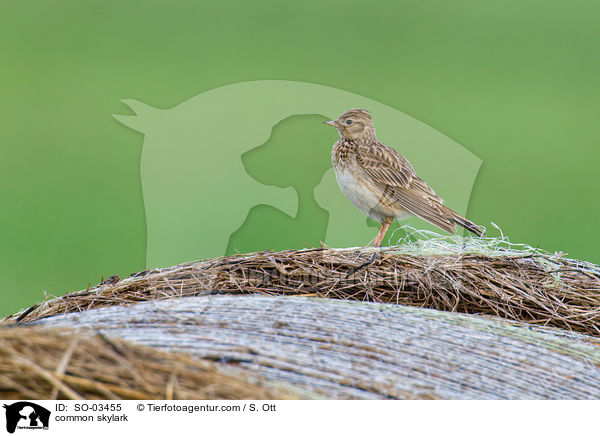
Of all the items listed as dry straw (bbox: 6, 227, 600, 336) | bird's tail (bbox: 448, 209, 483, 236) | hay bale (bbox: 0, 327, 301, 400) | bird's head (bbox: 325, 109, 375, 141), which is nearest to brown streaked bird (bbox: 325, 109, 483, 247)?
bird's head (bbox: 325, 109, 375, 141)

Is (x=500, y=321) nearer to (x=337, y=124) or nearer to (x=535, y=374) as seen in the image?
(x=535, y=374)

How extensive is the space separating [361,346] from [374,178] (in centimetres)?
240

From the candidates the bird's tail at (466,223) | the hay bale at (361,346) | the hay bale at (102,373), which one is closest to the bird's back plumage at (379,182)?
the bird's tail at (466,223)

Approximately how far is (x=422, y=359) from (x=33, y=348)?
42.1 inches

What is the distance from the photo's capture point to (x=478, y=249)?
3.17 m

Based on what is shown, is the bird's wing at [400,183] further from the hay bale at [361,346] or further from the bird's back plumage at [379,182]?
the hay bale at [361,346]

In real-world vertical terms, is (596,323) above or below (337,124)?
below

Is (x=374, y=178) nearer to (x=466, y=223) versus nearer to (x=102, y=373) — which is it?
(x=466, y=223)

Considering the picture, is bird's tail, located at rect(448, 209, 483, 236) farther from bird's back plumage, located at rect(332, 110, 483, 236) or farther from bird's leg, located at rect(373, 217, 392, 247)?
bird's leg, located at rect(373, 217, 392, 247)

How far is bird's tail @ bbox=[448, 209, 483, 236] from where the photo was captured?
3791 mm

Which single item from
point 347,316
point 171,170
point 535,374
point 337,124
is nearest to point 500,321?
point 535,374

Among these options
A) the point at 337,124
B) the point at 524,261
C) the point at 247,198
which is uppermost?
the point at 337,124

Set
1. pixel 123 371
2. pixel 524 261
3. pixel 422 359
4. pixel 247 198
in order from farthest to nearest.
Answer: pixel 247 198 → pixel 524 261 → pixel 422 359 → pixel 123 371

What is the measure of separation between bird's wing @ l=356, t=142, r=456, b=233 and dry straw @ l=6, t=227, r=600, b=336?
102 cm
